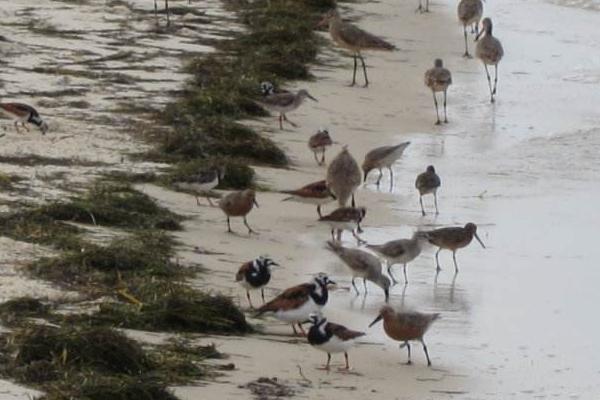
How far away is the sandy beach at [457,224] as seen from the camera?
31.6 feet

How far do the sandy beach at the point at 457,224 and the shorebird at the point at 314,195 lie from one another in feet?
0.53

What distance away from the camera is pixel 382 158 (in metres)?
14.6

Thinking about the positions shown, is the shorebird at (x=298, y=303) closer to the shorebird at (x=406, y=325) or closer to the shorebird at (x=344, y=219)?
the shorebird at (x=406, y=325)

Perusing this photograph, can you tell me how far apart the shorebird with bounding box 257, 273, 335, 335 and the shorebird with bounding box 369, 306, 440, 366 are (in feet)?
1.32

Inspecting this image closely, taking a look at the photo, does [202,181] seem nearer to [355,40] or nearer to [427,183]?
[427,183]

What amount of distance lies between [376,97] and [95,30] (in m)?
3.41

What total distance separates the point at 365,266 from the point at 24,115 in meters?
3.97

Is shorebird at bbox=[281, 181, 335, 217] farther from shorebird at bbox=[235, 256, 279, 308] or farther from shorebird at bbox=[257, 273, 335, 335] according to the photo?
shorebird at bbox=[257, 273, 335, 335]

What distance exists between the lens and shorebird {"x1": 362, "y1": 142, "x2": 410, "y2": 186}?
14.5m

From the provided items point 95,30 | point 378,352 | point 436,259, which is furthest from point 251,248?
point 95,30

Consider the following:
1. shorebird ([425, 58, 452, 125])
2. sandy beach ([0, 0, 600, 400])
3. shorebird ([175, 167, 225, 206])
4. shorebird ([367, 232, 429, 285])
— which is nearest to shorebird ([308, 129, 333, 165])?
sandy beach ([0, 0, 600, 400])

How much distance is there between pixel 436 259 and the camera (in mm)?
12555

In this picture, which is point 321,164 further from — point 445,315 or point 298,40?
point 298,40

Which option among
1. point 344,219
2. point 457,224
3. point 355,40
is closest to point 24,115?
point 344,219
